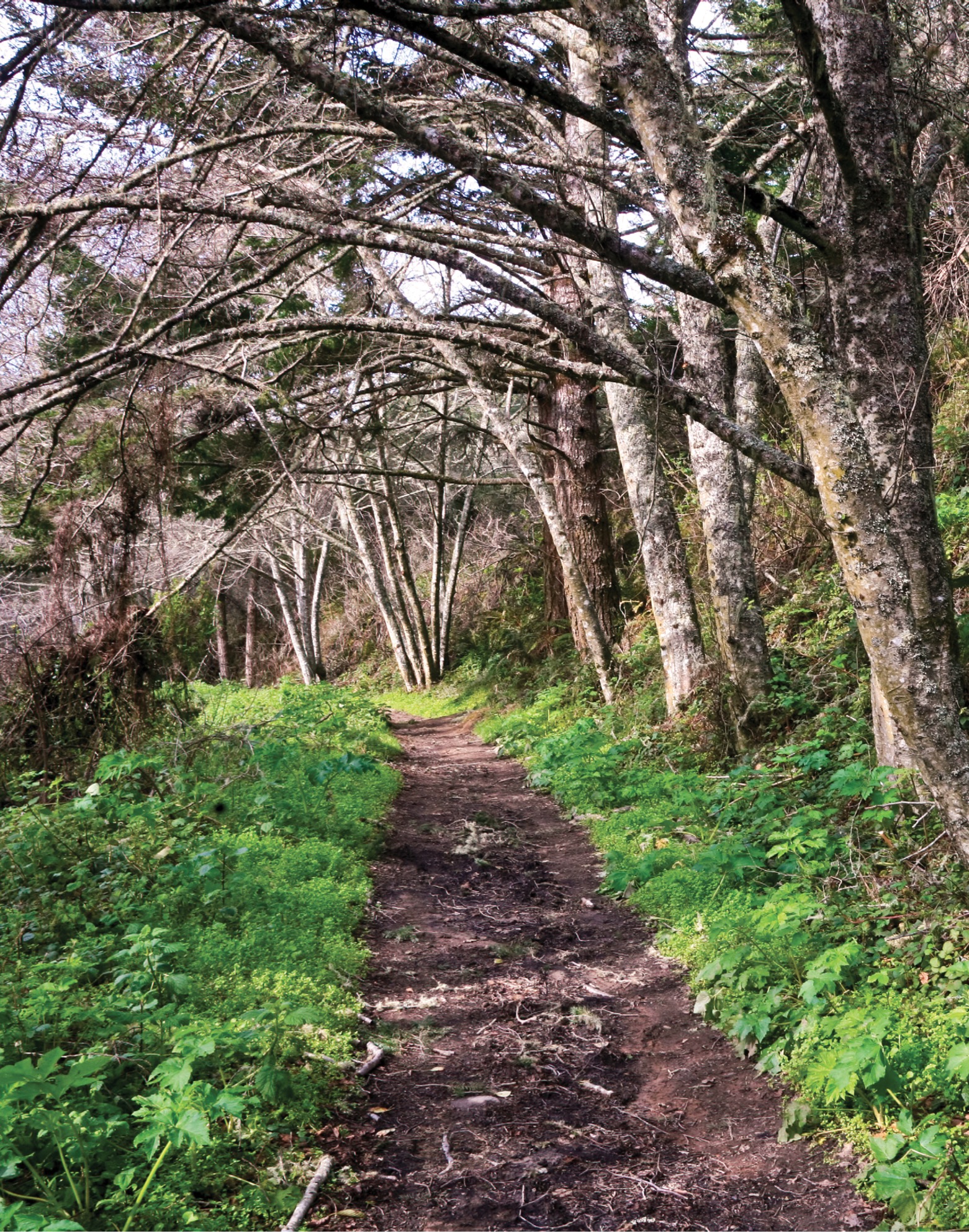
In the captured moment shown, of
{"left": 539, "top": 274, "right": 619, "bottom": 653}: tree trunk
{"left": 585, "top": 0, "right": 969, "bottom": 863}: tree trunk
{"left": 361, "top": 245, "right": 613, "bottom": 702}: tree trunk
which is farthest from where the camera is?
{"left": 539, "top": 274, "right": 619, "bottom": 653}: tree trunk

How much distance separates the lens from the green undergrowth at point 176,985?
109 inches

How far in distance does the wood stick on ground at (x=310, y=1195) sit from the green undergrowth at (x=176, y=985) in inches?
2.6

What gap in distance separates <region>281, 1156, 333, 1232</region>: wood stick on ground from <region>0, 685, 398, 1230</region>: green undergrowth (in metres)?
0.07

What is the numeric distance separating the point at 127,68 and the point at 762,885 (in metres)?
6.85

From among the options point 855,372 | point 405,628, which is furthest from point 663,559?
point 405,628

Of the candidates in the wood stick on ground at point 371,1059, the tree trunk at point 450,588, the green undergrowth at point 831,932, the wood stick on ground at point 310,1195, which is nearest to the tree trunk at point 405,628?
the tree trunk at point 450,588

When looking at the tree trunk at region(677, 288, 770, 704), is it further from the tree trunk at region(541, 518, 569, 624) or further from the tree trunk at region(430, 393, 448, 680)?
the tree trunk at region(430, 393, 448, 680)

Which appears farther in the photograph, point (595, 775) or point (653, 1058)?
point (595, 775)

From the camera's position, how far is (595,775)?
789 centimetres

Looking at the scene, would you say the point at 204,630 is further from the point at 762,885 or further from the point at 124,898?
the point at 762,885

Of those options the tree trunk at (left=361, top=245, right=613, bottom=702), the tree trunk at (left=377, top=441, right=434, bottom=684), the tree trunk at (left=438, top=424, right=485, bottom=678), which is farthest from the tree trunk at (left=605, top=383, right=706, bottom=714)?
the tree trunk at (left=377, top=441, right=434, bottom=684)

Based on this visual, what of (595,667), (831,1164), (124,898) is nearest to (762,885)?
(831,1164)

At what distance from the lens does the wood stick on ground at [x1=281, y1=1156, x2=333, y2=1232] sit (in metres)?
2.76

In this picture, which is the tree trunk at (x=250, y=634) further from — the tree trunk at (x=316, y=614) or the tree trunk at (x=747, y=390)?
the tree trunk at (x=747, y=390)
